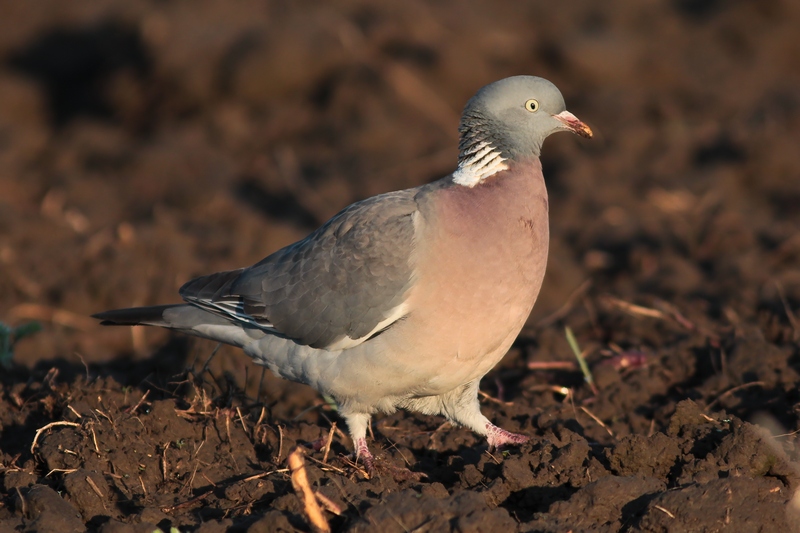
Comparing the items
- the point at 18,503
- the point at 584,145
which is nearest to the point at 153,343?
the point at 18,503

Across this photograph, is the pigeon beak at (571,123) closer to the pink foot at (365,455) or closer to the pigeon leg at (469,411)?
the pigeon leg at (469,411)

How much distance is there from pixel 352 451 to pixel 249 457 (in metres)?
0.61

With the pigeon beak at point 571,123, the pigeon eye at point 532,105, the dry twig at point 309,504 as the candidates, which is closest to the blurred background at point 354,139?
the pigeon beak at point 571,123

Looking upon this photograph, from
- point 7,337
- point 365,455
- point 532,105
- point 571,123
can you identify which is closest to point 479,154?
point 532,105

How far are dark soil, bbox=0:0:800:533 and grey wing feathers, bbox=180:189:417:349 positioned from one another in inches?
18.1

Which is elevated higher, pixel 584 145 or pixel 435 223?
pixel 435 223

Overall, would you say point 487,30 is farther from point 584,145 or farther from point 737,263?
point 737,263

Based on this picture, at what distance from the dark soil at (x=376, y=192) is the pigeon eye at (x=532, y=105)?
5.51ft

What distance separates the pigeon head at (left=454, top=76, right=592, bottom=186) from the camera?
5.11 metres

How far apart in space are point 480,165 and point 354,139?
673 cm

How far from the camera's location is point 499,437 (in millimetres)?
5219

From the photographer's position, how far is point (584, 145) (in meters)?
11.5

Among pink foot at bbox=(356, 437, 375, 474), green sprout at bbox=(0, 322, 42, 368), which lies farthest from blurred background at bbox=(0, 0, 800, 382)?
pink foot at bbox=(356, 437, 375, 474)

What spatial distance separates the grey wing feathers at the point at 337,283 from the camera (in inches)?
197
